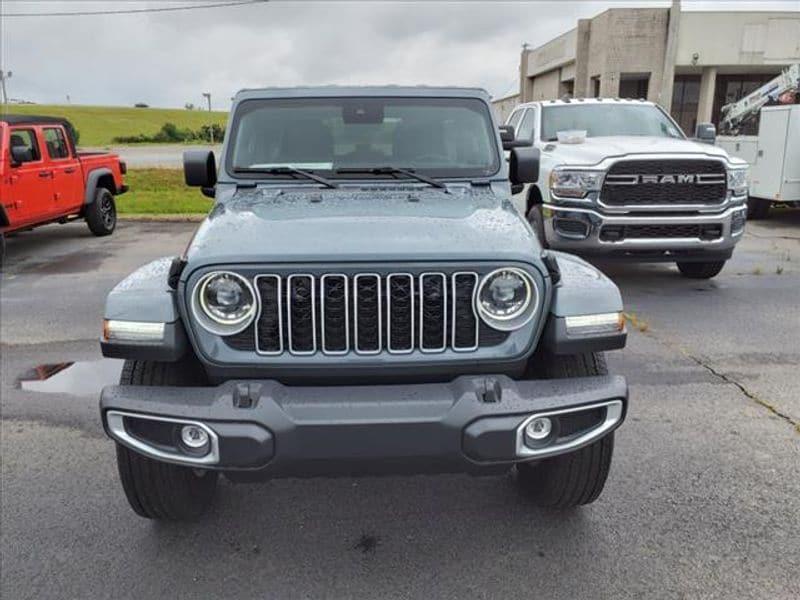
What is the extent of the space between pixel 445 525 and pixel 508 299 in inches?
45.1

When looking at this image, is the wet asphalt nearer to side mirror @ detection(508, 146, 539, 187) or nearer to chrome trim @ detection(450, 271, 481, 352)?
chrome trim @ detection(450, 271, 481, 352)

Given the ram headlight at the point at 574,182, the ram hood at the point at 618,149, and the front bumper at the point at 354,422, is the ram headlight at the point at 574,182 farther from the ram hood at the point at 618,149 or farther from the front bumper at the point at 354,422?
the front bumper at the point at 354,422

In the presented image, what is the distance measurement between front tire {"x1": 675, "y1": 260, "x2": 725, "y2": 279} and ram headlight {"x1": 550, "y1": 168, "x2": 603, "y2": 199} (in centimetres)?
182

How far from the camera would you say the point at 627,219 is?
682 cm

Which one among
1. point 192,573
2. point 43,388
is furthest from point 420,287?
point 43,388

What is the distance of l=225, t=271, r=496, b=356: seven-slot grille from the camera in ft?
8.29

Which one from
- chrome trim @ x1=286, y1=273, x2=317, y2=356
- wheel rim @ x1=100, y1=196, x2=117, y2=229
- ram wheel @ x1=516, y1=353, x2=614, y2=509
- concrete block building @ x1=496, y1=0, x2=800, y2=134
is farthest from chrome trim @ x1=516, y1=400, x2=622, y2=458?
concrete block building @ x1=496, y1=0, x2=800, y2=134

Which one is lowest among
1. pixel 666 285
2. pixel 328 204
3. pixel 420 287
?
pixel 666 285

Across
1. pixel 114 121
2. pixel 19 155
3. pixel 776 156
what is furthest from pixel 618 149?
pixel 114 121

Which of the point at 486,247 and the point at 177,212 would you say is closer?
the point at 486,247

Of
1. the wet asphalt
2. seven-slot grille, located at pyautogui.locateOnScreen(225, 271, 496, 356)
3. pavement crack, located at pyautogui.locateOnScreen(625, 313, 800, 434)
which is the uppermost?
seven-slot grille, located at pyautogui.locateOnScreen(225, 271, 496, 356)

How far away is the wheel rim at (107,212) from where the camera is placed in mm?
11617

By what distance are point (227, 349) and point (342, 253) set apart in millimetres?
554

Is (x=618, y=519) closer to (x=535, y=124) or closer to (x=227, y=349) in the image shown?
(x=227, y=349)
